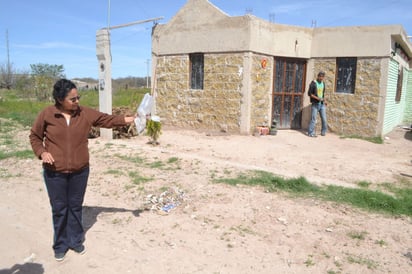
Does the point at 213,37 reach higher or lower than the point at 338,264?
higher

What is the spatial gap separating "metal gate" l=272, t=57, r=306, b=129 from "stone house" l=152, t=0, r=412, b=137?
32 mm

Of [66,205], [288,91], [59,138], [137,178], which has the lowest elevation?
[137,178]

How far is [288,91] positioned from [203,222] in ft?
25.9

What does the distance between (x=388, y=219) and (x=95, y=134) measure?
26.5ft

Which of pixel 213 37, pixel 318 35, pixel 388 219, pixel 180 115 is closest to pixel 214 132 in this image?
pixel 180 115

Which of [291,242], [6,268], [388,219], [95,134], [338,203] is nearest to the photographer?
[6,268]

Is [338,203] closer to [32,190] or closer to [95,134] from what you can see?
[32,190]

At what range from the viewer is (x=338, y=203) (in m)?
5.07

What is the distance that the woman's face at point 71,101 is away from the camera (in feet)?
11.2

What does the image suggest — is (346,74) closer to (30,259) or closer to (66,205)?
(66,205)

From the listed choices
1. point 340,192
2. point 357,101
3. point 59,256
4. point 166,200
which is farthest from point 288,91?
point 59,256

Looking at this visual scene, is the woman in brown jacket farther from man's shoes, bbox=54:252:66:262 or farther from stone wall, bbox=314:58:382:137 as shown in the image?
stone wall, bbox=314:58:382:137

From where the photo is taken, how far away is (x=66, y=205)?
364 centimetres

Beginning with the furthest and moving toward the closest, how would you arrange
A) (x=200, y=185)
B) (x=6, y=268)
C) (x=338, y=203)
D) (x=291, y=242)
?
(x=200, y=185) → (x=338, y=203) → (x=291, y=242) → (x=6, y=268)
